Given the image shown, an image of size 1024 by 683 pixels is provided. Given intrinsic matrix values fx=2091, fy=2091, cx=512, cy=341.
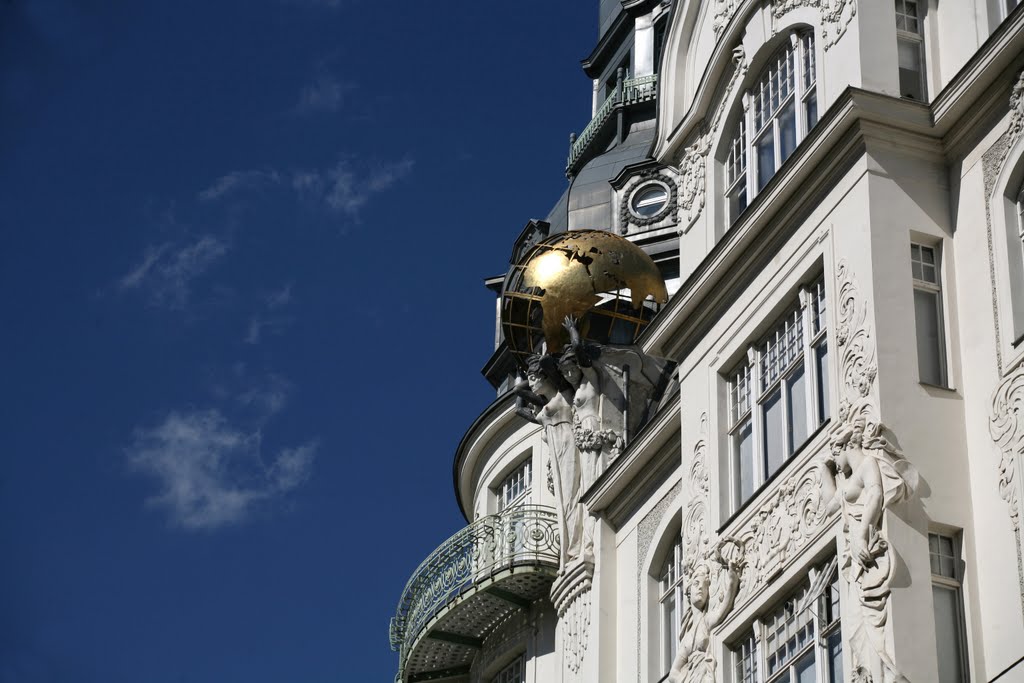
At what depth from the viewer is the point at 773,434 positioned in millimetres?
21344

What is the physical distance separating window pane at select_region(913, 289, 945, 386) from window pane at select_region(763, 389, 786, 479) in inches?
76.5

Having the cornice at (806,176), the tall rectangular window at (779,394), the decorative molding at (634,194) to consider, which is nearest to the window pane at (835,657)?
the tall rectangular window at (779,394)

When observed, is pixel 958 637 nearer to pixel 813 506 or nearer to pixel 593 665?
pixel 813 506

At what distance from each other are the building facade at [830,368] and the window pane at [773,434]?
33 mm

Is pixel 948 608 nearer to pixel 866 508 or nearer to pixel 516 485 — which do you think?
pixel 866 508

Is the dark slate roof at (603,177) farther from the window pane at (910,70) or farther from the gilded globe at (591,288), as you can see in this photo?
the window pane at (910,70)

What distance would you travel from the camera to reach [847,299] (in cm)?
2006

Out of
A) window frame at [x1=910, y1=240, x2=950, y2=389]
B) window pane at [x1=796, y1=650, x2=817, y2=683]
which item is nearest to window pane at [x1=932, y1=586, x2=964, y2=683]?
window pane at [x1=796, y1=650, x2=817, y2=683]

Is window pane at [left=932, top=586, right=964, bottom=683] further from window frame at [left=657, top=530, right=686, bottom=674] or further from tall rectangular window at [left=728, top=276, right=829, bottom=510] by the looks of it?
window frame at [left=657, top=530, right=686, bottom=674]

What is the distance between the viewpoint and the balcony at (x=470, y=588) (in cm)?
3092

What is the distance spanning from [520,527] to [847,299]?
503 inches

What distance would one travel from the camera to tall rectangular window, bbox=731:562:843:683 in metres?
18.9

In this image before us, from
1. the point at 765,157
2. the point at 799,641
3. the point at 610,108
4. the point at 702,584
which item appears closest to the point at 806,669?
the point at 799,641

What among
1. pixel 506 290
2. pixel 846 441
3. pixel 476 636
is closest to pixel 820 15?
pixel 846 441
